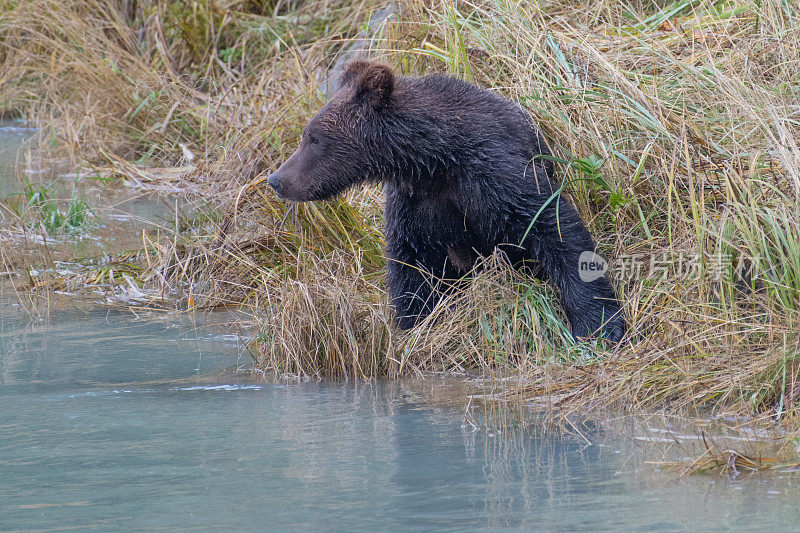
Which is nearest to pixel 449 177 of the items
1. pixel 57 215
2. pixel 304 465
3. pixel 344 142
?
pixel 344 142

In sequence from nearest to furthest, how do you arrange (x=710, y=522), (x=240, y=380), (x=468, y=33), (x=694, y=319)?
(x=710, y=522)
(x=694, y=319)
(x=240, y=380)
(x=468, y=33)

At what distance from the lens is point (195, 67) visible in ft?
36.6

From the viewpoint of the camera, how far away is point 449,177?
499cm

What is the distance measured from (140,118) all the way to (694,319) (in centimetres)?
690

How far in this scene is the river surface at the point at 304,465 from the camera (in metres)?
2.93

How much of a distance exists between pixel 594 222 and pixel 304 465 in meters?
2.52

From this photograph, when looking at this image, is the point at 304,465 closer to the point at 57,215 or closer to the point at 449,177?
the point at 449,177

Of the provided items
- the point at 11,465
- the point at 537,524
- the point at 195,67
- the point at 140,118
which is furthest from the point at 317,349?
the point at 195,67

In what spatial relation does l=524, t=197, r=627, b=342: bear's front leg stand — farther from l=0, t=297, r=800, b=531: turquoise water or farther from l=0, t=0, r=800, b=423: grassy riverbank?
l=0, t=297, r=800, b=531: turquoise water

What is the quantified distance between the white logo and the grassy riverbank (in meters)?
0.14

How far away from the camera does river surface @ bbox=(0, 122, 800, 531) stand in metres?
2.93

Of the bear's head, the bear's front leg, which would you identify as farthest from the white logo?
the bear's head

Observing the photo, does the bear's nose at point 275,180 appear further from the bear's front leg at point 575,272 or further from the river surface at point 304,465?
the bear's front leg at point 575,272

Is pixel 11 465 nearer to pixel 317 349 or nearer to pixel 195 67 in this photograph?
pixel 317 349
